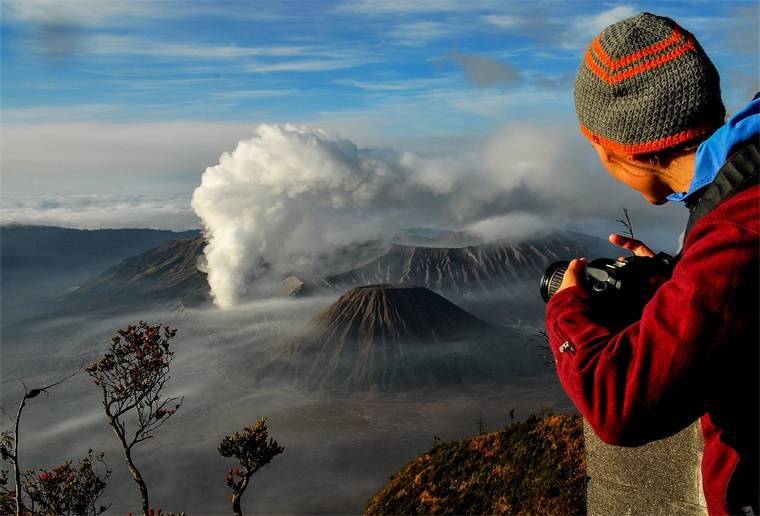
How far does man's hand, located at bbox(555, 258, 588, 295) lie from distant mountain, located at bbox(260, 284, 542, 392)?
144 meters

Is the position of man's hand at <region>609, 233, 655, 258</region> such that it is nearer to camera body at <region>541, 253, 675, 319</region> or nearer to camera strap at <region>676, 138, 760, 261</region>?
camera body at <region>541, 253, 675, 319</region>

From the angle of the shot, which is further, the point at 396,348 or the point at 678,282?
the point at 396,348

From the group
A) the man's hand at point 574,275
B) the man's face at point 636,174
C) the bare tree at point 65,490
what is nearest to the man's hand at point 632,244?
the man's face at point 636,174

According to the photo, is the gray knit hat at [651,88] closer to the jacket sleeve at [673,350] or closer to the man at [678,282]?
the man at [678,282]

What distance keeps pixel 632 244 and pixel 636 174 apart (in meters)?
0.65

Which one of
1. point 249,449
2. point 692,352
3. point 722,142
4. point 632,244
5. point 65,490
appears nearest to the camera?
point 692,352

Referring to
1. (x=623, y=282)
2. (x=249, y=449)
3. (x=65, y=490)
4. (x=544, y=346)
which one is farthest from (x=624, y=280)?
(x=65, y=490)

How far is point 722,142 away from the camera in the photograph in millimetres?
1662

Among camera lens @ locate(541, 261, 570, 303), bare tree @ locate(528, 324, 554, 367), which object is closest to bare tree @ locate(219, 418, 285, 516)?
bare tree @ locate(528, 324, 554, 367)

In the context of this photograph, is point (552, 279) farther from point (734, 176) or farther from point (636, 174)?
point (734, 176)

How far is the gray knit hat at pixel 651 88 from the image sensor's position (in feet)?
5.90

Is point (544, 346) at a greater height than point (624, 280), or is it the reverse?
point (624, 280)

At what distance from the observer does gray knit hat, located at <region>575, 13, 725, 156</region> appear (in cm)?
180

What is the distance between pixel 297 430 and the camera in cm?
11919
